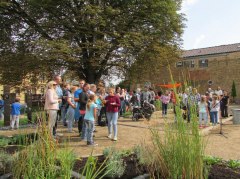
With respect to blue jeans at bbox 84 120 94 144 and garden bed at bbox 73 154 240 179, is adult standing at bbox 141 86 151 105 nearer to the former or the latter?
blue jeans at bbox 84 120 94 144

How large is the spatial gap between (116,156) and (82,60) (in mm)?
18245

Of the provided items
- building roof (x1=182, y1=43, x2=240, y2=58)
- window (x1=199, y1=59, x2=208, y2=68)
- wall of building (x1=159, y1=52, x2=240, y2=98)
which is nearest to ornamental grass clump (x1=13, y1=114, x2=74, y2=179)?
wall of building (x1=159, y1=52, x2=240, y2=98)

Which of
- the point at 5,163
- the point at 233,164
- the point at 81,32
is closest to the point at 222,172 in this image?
the point at 233,164

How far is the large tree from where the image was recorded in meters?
21.9

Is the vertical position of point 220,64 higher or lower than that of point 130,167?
higher

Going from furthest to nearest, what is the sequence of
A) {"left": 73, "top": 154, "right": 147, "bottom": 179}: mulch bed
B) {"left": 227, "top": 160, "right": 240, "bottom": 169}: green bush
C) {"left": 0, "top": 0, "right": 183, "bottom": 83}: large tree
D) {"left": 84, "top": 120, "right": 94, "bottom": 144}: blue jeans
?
{"left": 0, "top": 0, "right": 183, "bottom": 83}: large tree < {"left": 84, "top": 120, "right": 94, "bottom": 144}: blue jeans < {"left": 227, "top": 160, "right": 240, "bottom": 169}: green bush < {"left": 73, "top": 154, "right": 147, "bottom": 179}: mulch bed

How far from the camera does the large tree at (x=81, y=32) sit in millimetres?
21906

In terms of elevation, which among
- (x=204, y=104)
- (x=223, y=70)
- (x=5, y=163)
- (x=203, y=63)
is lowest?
(x=5, y=163)

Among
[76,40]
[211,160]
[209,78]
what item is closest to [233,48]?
[209,78]

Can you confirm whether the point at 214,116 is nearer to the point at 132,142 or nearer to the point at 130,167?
the point at 132,142

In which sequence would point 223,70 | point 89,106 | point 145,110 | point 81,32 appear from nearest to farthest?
point 89,106
point 145,110
point 81,32
point 223,70

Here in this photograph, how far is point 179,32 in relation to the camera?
2584cm

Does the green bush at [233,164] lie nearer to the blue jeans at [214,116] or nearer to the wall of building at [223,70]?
the blue jeans at [214,116]

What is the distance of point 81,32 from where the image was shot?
74.7 feet
